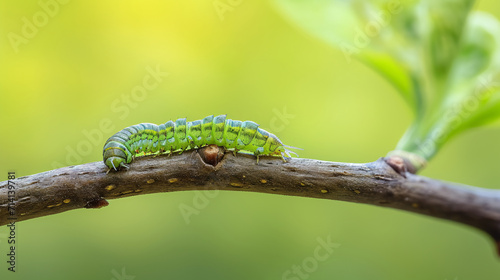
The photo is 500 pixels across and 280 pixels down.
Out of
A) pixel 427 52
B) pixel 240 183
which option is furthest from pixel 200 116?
pixel 240 183

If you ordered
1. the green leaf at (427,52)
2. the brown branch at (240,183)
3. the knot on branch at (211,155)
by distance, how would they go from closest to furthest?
1. the brown branch at (240,183)
2. the knot on branch at (211,155)
3. the green leaf at (427,52)

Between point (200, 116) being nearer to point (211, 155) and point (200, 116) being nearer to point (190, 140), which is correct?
point (190, 140)

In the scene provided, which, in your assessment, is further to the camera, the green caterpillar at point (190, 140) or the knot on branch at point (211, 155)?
the green caterpillar at point (190, 140)

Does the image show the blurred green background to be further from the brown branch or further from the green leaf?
the brown branch

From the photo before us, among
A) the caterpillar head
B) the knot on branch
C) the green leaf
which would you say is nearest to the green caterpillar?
the caterpillar head

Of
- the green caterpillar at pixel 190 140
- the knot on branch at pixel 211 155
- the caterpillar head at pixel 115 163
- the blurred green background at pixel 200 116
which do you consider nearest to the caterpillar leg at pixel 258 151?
the green caterpillar at pixel 190 140

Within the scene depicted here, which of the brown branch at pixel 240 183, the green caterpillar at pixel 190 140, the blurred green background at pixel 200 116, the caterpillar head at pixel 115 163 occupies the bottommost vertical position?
the brown branch at pixel 240 183

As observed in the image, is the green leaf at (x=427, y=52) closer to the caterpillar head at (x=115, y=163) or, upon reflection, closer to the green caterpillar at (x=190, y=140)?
the green caterpillar at (x=190, y=140)
